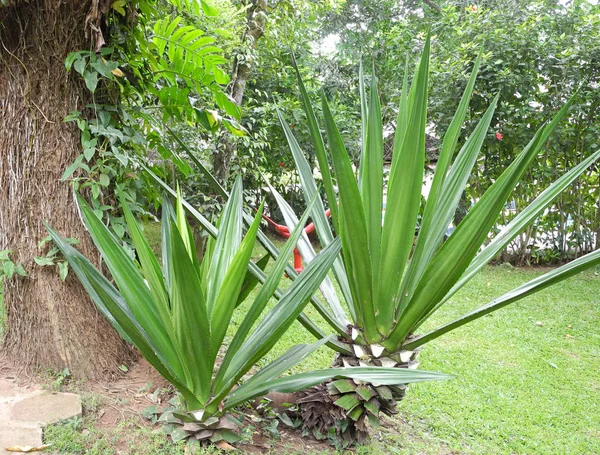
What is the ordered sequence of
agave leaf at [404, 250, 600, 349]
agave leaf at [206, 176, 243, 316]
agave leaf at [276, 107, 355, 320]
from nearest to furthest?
agave leaf at [404, 250, 600, 349]
agave leaf at [206, 176, 243, 316]
agave leaf at [276, 107, 355, 320]

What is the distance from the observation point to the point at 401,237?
1.65 meters

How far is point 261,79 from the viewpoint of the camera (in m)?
6.95

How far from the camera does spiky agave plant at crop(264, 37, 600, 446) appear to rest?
153 centimetres

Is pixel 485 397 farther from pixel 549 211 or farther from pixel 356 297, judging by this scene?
pixel 549 211

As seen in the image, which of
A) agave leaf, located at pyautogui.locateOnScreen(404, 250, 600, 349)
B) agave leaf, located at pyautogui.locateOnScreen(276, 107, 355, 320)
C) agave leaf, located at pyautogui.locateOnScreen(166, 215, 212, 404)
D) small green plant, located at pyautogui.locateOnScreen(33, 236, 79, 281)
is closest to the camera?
agave leaf, located at pyautogui.locateOnScreen(166, 215, 212, 404)

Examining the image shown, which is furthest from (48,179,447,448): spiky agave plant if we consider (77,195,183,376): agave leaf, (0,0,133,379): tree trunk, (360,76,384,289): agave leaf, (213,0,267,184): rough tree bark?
(213,0,267,184): rough tree bark

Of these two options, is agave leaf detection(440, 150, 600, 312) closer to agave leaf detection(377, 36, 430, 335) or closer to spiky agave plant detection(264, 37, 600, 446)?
spiky agave plant detection(264, 37, 600, 446)

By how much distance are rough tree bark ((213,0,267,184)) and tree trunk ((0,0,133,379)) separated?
2.81 meters

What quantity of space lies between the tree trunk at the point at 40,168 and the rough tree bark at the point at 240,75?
9.23 ft

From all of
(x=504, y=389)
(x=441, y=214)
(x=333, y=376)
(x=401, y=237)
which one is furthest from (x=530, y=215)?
(x=504, y=389)

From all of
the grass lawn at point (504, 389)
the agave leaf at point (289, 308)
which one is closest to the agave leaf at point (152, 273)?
the agave leaf at point (289, 308)

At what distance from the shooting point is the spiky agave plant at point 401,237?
1.53 m

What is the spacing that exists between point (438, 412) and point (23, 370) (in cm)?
210

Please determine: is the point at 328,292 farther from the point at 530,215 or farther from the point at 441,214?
the point at 530,215
